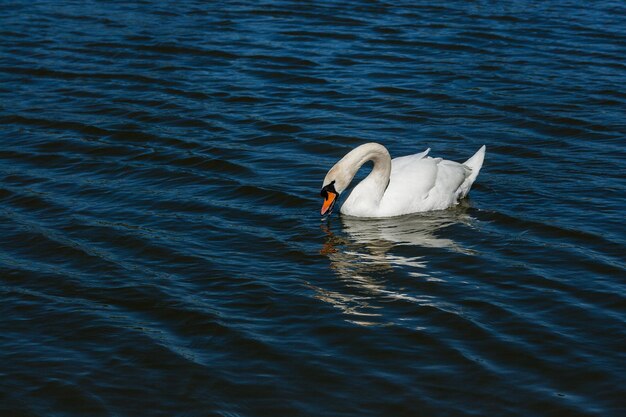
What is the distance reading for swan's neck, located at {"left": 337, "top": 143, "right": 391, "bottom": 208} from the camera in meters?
11.9

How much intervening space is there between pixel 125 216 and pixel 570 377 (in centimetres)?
554

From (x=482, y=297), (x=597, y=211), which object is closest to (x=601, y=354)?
(x=482, y=297)

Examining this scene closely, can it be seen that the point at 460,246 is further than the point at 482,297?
Yes

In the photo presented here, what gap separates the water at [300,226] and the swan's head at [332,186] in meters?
0.28

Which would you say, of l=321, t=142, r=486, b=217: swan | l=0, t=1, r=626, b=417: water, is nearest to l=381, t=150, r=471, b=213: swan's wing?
l=321, t=142, r=486, b=217: swan

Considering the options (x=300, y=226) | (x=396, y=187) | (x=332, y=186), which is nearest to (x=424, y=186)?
(x=396, y=187)

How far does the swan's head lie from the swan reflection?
0.28m

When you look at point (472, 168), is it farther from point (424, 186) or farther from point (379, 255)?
point (379, 255)

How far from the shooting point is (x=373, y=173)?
40.1 feet

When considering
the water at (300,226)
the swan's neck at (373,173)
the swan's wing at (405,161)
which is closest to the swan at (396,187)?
the swan's neck at (373,173)

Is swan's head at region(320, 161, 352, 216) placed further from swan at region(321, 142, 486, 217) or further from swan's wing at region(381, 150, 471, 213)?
swan's wing at region(381, 150, 471, 213)

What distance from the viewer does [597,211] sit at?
11.8 m

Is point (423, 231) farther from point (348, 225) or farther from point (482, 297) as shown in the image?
point (482, 297)

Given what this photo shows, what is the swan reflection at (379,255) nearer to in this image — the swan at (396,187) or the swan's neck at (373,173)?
the swan at (396,187)
